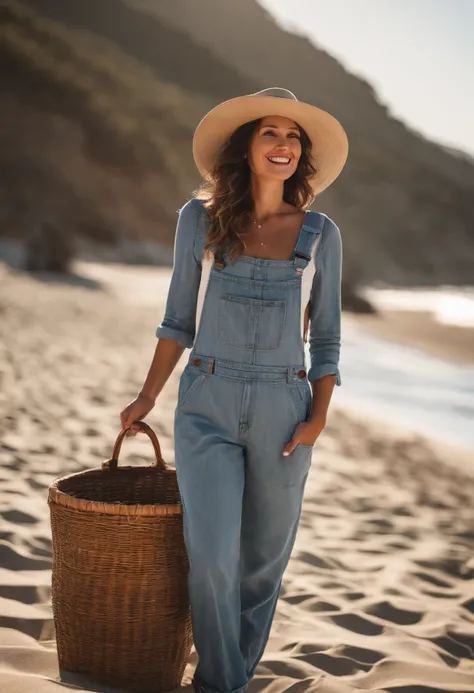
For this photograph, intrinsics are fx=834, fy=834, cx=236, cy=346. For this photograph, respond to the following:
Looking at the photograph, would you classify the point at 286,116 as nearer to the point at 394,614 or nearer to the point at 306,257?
the point at 306,257

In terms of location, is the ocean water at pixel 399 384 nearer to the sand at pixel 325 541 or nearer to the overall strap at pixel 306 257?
the sand at pixel 325 541

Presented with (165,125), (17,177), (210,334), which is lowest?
(210,334)

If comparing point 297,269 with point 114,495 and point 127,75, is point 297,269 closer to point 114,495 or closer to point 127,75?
point 114,495

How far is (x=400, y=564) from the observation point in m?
4.11

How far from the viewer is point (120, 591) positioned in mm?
2400

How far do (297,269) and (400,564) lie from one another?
224 centimetres

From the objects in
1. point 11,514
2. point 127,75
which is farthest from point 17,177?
point 11,514

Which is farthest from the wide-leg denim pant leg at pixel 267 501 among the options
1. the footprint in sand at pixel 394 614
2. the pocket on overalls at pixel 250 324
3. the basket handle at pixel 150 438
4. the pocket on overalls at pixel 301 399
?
the footprint in sand at pixel 394 614

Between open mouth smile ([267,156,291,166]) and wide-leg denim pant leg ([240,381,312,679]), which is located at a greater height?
open mouth smile ([267,156,291,166])

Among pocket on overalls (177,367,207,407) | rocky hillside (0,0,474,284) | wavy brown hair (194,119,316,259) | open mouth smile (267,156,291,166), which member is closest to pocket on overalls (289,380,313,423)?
pocket on overalls (177,367,207,407)

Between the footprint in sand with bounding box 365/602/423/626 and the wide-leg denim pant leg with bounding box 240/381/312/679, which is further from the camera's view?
the footprint in sand with bounding box 365/602/423/626

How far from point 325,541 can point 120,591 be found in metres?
2.09

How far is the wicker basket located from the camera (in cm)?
236

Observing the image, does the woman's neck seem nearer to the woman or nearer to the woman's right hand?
the woman
